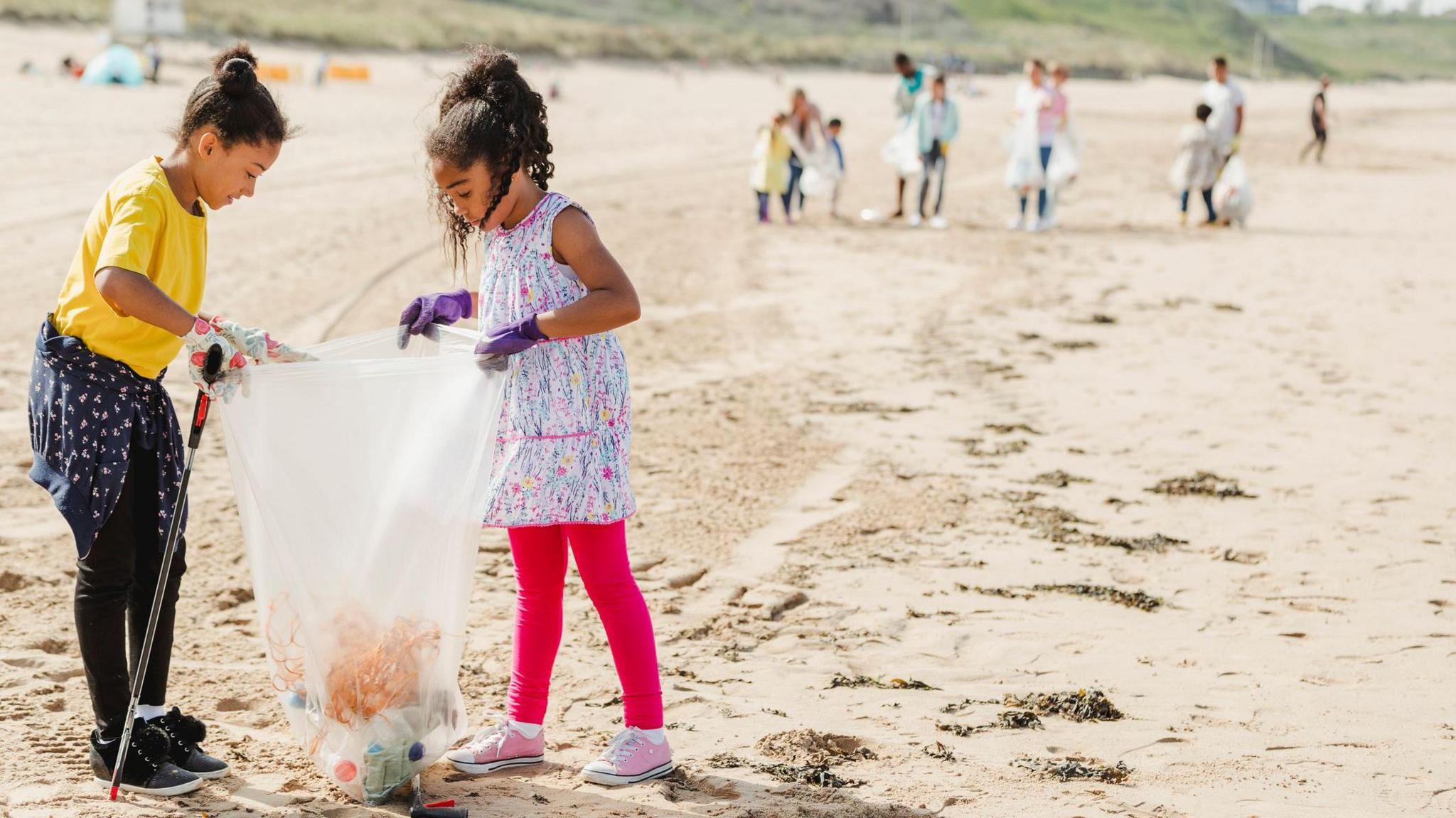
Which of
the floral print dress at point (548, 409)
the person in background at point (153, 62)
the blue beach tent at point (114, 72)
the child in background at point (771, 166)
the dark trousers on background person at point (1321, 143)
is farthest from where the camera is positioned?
the person in background at point (153, 62)

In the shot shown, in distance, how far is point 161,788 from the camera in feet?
9.98

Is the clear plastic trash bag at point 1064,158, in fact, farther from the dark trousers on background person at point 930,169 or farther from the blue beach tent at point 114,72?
the blue beach tent at point 114,72

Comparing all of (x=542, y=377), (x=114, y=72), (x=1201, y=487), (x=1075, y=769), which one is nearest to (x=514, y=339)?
(x=542, y=377)

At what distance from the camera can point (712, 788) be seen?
319 cm

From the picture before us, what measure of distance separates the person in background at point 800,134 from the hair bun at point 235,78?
10.8m

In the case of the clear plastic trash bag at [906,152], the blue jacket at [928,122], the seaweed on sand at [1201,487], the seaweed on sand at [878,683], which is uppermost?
the blue jacket at [928,122]

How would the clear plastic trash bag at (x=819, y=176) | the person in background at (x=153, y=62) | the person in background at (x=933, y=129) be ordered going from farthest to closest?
the person in background at (x=153, y=62), the clear plastic trash bag at (x=819, y=176), the person in background at (x=933, y=129)

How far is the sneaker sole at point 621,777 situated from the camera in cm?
317

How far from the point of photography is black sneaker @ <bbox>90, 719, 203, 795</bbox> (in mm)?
3045

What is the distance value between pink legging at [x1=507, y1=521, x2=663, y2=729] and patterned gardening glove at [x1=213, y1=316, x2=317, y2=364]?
633 mm

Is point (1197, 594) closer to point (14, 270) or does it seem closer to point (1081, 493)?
point (1081, 493)

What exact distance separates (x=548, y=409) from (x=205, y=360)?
0.73m

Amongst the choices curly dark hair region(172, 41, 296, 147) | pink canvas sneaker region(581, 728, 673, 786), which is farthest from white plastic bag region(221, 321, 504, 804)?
curly dark hair region(172, 41, 296, 147)

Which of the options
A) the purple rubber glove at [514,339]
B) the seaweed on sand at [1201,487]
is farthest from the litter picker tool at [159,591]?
the seaweed on sand at [1201,487]
